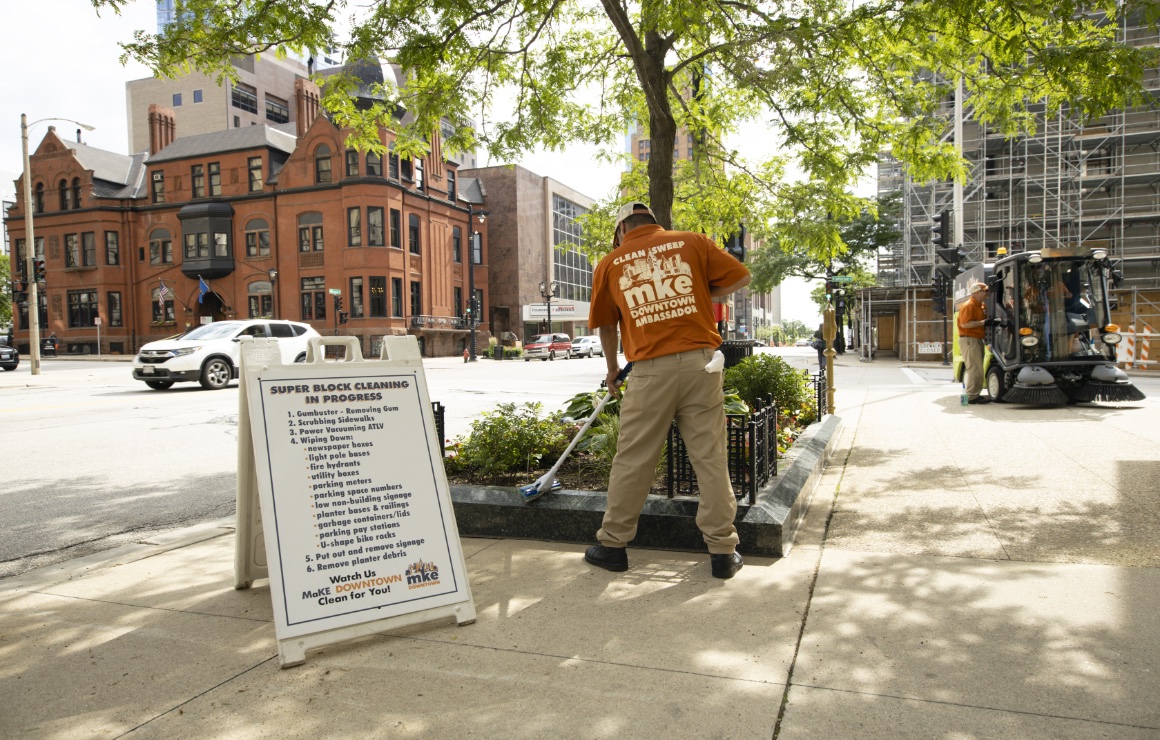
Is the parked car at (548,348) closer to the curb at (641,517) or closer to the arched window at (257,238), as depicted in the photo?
the arched window at (257,238)

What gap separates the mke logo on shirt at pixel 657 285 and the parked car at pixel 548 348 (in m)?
40.1

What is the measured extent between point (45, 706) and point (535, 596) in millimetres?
1970

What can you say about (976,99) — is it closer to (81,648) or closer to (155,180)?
(81,648)

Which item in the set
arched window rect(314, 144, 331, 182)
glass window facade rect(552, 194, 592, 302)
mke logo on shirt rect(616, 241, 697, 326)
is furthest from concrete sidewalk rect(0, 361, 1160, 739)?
glass window facade rect(552, 194, 592, 302)

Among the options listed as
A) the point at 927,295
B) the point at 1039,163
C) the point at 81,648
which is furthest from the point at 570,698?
the point at 1039,163


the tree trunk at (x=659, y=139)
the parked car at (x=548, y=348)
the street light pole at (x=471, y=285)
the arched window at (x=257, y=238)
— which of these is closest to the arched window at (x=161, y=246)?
the arched window at (x=257, y=238)

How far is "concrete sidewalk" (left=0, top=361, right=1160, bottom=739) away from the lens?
250 centimetres

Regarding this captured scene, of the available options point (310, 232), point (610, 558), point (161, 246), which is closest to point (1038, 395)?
point (610, 558)

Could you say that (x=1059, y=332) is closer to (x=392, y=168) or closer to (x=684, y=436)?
(x=684, y=436)

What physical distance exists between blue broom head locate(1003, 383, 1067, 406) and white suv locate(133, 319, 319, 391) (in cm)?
1411

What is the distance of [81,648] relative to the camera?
318cm

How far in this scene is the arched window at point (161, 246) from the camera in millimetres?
47531

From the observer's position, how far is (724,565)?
12.7 ft

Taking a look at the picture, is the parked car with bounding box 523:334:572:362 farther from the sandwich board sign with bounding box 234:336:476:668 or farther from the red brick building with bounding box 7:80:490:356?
the sandwich board sign with bounding box 234:336:476:668
